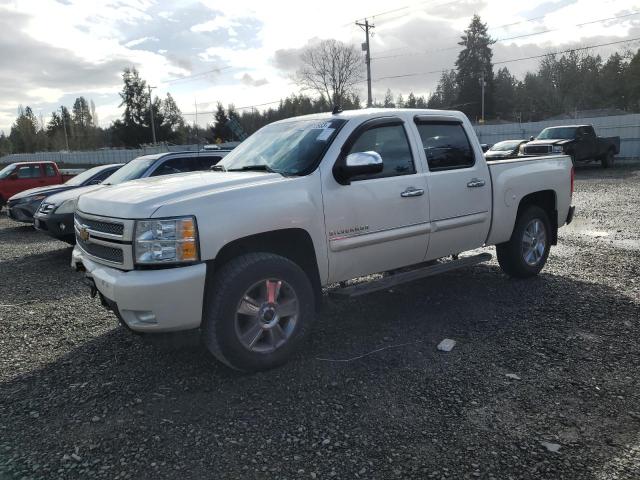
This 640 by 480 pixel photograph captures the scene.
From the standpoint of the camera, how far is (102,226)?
12.9 ft

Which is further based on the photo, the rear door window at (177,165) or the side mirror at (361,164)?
the rear door window at (177,165)

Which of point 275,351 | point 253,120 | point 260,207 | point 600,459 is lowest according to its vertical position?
point 600,459

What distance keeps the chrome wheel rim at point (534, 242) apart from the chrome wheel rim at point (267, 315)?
3.42 metres

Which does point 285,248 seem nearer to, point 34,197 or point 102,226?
point 102,226

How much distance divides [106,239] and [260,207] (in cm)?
114

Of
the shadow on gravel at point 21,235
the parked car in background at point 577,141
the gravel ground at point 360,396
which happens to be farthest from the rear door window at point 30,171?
the parked car in background at point 577,141

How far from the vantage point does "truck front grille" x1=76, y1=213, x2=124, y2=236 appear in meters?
3.72

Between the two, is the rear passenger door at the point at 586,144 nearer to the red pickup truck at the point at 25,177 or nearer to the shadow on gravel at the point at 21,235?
the red pickup truck at the point at 25,177

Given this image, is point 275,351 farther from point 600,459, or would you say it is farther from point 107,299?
point 600,459

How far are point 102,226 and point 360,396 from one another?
7.38ft

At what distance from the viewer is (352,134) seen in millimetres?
4586

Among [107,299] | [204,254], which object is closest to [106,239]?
[107,299]

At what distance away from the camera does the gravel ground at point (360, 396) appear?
293 cm

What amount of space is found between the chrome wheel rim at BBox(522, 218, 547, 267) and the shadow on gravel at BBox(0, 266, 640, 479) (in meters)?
1.29
